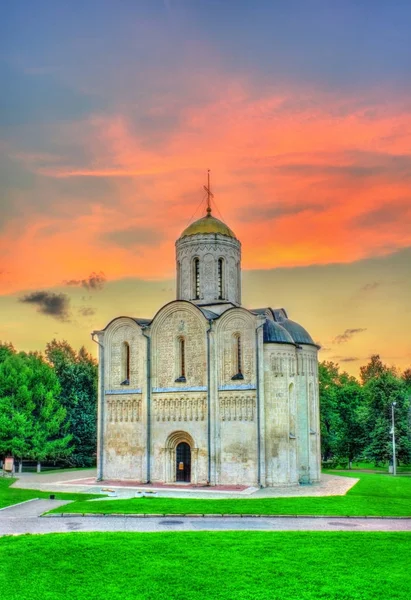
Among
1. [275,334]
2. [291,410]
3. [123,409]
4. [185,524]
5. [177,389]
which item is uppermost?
[275,334]

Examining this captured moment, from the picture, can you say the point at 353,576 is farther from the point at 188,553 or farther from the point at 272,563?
the point at 188,553

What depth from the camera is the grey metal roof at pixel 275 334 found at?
33062 millimetres

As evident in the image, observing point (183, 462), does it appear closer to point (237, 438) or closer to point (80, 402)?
point (237, 438)

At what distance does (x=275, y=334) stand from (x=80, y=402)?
21.5 m

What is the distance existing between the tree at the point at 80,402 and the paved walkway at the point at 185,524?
25.2 metres

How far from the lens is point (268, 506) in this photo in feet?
79.3

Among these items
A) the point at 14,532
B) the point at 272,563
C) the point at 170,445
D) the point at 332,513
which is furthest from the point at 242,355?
the point at 272,563

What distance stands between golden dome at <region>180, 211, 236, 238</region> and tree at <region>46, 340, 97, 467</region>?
17.2 m

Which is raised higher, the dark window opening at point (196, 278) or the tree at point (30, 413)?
the dark window opening at point (196, 278)

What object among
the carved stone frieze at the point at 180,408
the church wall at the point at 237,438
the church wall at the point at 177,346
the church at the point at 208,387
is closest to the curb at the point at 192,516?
the church at the point at 208,387

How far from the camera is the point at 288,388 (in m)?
32.8

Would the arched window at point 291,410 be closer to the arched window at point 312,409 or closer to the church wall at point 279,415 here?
the church wall at point 279,415

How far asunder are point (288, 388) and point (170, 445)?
7377mm

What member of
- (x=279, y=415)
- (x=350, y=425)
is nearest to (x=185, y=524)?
(x=279, y=415)
